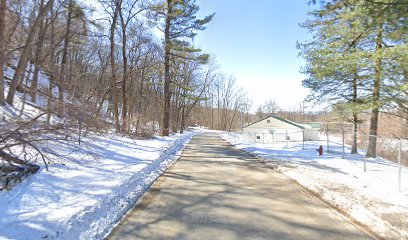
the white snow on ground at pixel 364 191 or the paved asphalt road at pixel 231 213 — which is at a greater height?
the white snow on ground at pixel 364 191

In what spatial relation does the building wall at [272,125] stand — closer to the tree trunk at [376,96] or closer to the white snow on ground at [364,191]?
the tree trunk at [376,96]

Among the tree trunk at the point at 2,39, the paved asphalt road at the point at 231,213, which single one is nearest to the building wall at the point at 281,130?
the paved asphalt road at the point at 231,213

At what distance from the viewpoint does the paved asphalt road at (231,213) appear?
4.47 metres

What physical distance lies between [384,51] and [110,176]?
9.96 metres

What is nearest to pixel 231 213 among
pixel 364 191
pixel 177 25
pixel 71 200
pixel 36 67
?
pixel 71 200

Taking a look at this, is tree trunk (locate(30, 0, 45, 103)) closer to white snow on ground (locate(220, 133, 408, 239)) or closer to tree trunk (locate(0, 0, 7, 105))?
tree trunk (locate(0, 0, 7, 105))

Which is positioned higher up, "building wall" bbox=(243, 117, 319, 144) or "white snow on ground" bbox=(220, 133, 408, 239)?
"building wall" bbox=(243, 117, 319, 144)

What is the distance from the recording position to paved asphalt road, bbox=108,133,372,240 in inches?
176

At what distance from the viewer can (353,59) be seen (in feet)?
39.1

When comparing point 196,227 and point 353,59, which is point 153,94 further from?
point 196,227

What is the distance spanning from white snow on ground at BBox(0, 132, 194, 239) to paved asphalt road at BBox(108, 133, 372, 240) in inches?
14.8

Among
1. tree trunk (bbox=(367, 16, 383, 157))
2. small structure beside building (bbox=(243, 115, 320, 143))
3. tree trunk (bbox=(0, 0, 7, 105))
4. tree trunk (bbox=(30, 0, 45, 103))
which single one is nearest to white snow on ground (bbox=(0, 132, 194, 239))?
tree trunk (bbox=(30, 0, 45, 103))

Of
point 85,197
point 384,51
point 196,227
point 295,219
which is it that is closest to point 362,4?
point 384,51

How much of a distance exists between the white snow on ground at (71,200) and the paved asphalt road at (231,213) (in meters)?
0.38
